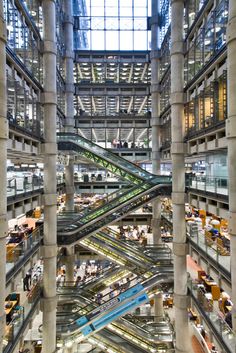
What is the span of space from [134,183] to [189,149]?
4.93 meters

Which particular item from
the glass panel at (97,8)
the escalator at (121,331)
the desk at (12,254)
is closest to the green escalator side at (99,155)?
the escalator at (121,331)

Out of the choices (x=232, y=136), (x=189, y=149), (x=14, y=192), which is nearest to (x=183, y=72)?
(x=189, y=149)

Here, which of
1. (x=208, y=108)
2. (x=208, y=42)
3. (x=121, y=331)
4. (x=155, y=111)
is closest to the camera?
(x=208, y=108)

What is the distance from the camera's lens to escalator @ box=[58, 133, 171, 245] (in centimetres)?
1994

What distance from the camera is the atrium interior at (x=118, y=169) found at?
12344 mm

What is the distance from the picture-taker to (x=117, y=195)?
20344 millimetres

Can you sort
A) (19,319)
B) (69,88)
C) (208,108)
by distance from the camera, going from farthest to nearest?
(69,88), (208,108), (19,319)

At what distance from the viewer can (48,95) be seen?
1766 cm

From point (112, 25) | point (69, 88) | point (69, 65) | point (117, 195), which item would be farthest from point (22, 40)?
point (112, 25)

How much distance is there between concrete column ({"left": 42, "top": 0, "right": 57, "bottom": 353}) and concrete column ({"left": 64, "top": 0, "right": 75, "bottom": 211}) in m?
9.33

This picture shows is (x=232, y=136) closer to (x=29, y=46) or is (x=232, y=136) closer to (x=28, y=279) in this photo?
(x=29, y=46)

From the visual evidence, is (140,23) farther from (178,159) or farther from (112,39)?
(178,159)

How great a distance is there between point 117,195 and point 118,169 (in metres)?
1.96

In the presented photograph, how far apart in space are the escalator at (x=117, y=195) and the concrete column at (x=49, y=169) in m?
2.20
